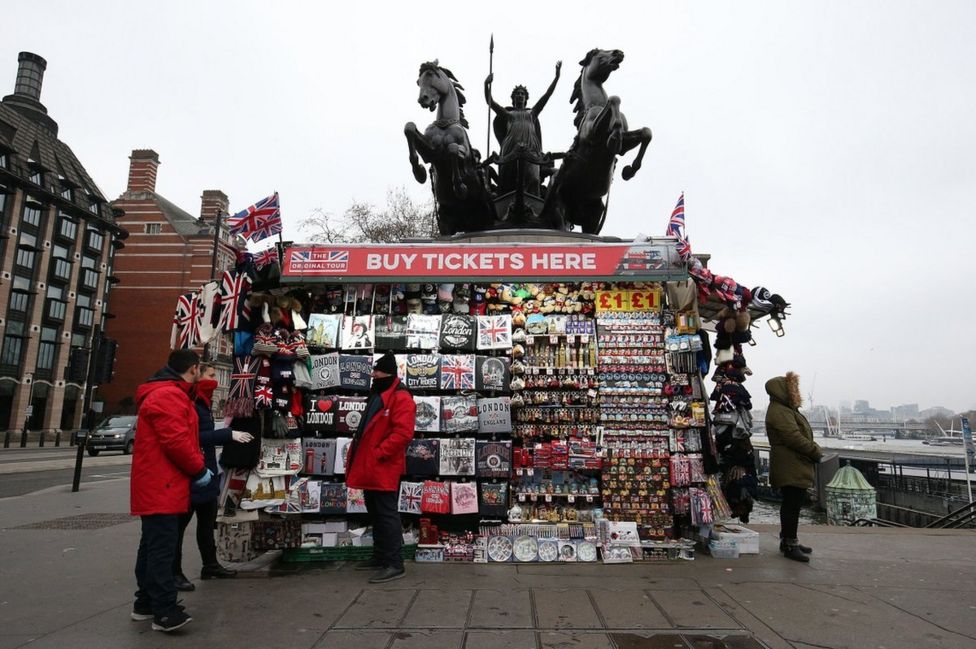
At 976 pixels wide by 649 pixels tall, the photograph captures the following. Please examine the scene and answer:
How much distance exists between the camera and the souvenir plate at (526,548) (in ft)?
18.7

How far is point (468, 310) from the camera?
256 inches

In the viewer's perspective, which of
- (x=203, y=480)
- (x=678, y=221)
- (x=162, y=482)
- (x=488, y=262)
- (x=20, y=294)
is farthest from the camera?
(x=20, y=294)

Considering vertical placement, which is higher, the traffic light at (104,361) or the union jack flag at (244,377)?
the traffic light at (104,361)

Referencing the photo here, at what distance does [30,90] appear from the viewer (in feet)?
163

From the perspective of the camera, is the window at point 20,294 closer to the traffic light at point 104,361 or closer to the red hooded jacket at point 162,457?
the traffic light at point 104,361

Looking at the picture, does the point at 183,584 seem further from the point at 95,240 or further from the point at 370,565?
the point at 95,240

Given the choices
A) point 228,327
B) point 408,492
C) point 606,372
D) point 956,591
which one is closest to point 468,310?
point 606,372

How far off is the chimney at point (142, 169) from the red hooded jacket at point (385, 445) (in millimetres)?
56288

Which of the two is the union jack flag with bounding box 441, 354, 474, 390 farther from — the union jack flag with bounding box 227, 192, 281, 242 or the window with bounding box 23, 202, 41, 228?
the window with bounding box 23, 202, 41, 228

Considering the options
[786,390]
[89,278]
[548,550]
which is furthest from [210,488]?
[89,278]

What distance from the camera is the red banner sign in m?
6.17

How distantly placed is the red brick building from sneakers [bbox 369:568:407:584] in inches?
1876

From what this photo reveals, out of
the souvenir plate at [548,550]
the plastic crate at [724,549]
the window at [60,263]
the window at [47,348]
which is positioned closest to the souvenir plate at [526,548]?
the souvenir plate at [548,550]

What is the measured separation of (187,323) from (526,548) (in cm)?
462
